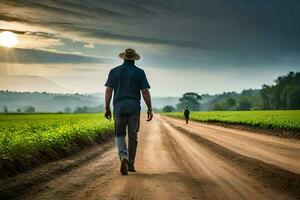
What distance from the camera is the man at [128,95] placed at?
996 cm

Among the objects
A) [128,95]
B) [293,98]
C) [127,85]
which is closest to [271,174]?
[128,95]

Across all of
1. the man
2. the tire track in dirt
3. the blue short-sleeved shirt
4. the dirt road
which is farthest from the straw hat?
the tire track in dirt

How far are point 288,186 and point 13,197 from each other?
4.63 metres

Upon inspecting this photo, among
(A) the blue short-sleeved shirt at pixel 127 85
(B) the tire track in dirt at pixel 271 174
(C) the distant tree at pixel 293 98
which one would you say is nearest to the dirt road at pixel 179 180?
(B) the tire track in dirt at pixel 271 174

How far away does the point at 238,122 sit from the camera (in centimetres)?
4500

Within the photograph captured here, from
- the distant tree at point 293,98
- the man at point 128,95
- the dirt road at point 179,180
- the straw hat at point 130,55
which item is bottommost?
the dirt road at point 179,180

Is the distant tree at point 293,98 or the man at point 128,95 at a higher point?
the distant tree at point 293,98

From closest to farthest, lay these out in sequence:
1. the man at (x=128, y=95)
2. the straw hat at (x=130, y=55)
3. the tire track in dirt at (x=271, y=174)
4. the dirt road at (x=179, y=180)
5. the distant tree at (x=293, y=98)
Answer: the dirt road at (x=179, y=180)
the tire track in dirt at (x=271, y=174)
the man at (x=128, y=95)
the straw hat at (x=130, y=55)
the distant tree at (x=293, y=98)

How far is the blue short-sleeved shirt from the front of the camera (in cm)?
1000

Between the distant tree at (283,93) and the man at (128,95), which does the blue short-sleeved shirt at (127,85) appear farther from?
the distant tree at (283,93)

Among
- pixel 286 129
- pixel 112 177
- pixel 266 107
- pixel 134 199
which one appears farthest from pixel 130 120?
pixel 266 107

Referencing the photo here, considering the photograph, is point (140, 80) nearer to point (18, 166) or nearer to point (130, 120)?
point (130, 120)

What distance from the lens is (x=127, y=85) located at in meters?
10.1

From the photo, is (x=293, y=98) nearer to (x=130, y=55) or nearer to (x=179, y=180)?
(x=130, y=55)
